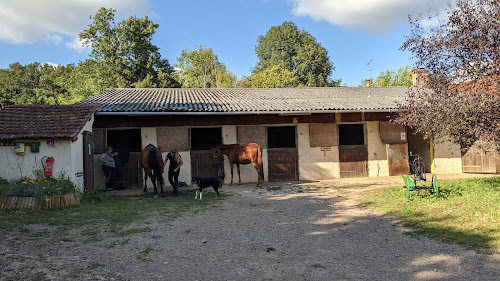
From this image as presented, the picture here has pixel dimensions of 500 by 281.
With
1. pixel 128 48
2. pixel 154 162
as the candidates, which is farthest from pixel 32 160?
pixel 128 48

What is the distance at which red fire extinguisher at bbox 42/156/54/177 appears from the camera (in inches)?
339

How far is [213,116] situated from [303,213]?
6312 mm

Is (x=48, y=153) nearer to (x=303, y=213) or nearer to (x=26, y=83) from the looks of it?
(x=303, y=213)

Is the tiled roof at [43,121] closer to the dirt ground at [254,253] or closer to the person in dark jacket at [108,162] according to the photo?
the person in dark jacket at [108,162]

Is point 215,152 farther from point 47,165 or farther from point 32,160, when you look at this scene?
point 32,160

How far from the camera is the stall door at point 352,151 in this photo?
531 inches

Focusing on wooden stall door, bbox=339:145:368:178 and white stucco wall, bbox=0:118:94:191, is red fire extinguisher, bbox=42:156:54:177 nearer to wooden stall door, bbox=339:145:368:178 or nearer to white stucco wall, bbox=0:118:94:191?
white stucco wall, bbox=0:118:94:191

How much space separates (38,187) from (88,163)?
2682 millimetres

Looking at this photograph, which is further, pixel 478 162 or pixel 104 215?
pixel 478 162

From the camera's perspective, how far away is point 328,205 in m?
8.24

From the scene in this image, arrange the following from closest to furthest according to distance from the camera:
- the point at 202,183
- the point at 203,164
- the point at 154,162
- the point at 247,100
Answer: the point at 202,183
the point at 154,162
the point at 203,164
the point at 247,100

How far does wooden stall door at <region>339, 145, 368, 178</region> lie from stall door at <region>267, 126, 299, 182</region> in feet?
6.36

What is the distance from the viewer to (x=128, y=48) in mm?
30031

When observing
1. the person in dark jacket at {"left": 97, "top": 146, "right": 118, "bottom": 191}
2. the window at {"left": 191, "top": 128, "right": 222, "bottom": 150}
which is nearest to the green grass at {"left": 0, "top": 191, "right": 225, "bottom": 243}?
the person in dark jacket at {"left": 97, "top": 146, "right": 118, "bottom": 191}
